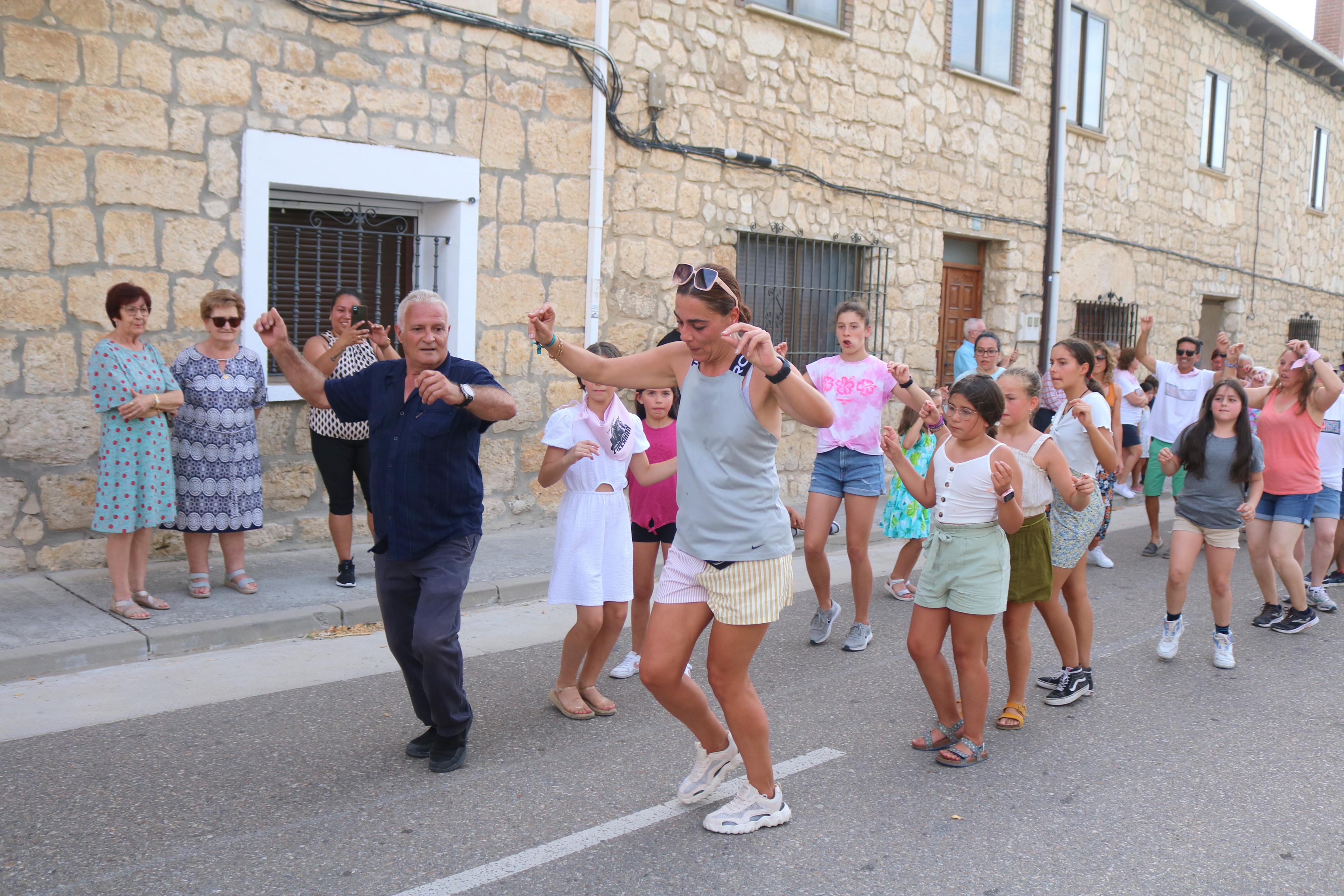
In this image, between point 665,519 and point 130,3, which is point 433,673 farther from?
point 130,3

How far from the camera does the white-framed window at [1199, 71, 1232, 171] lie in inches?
692

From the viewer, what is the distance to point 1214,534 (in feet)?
19.7

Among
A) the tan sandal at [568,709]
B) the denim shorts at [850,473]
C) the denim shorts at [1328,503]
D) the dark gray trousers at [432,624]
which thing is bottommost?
the tan sandal at [568,709]

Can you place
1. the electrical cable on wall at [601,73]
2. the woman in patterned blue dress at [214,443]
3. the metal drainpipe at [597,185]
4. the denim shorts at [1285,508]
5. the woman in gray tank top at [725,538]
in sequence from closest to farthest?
the woman in gray tank top at [725,538]
the woman in patterned blue dress at [214,443]
the denim shorts at [1285,508]
the electrical cable on wall at [601,73]
the metal drainpipe at [597,185]

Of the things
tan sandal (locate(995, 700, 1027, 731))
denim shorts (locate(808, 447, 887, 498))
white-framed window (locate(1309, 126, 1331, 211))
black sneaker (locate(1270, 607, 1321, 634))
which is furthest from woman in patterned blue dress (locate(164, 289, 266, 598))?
white-framed window (locate(1309, 126, 1331, 211))

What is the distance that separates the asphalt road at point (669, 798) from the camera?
131 inches

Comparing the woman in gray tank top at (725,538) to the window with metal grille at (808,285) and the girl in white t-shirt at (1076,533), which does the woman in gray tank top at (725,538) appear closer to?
the girl in white t-shirt at (1076,533)

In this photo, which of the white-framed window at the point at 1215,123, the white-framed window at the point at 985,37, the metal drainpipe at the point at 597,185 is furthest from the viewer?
the white-framed window at the point at 1215,123

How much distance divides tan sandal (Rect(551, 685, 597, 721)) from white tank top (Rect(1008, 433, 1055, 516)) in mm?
2063

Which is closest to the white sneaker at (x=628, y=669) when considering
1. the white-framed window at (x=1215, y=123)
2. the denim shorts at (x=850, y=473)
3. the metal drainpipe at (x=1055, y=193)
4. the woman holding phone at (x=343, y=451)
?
the denim shorts at (x=850, y=473)

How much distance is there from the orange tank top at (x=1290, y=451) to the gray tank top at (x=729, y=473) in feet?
14.9

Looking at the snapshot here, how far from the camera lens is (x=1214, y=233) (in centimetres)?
1816

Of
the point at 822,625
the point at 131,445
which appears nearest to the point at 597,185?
the point at 131,445

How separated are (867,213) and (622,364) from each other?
8.34m
